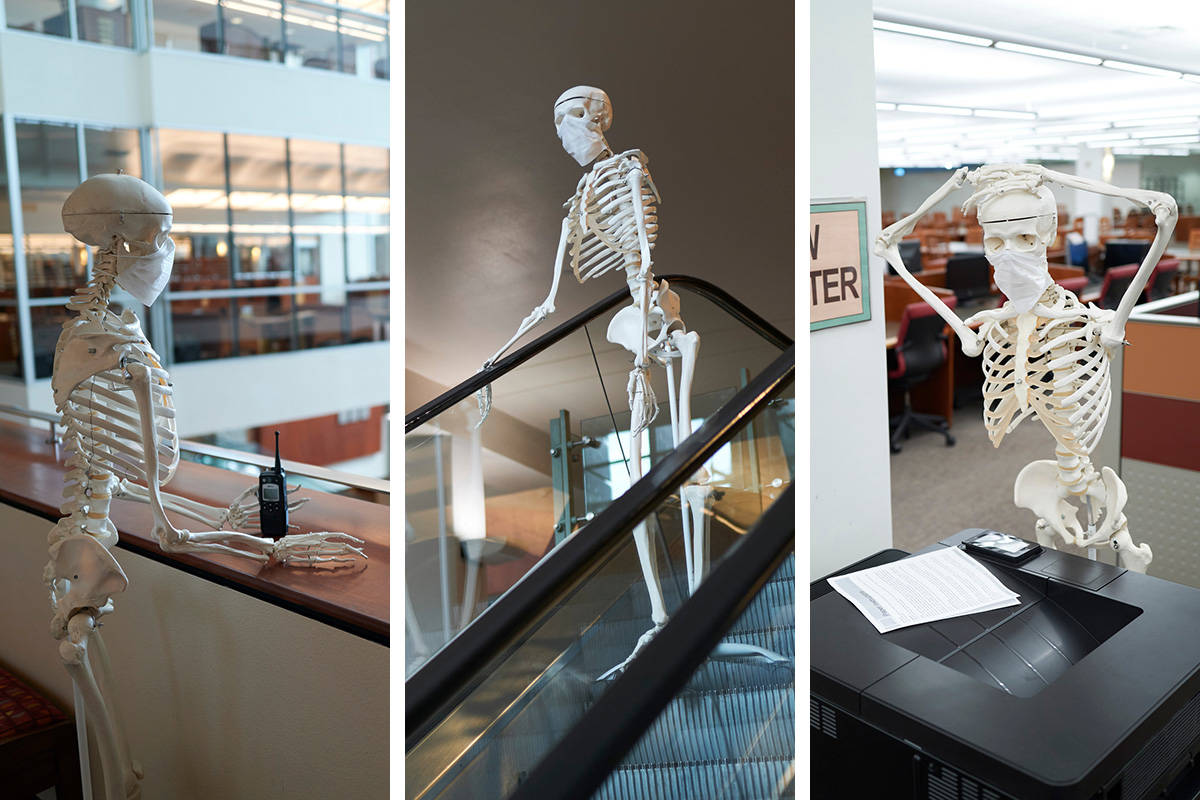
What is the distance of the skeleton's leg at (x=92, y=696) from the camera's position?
5.03 ft

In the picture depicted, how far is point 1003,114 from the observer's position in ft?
34.1

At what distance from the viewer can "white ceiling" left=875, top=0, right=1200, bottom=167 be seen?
Result: 17.5 ft

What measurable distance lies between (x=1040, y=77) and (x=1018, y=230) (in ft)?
24.1

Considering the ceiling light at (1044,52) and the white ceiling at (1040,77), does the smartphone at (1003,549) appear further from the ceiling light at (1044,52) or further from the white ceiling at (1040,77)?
the ceiling light at (1044,52)

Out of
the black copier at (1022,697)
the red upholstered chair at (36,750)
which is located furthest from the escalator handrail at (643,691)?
the red upholstered chair at (36,750)

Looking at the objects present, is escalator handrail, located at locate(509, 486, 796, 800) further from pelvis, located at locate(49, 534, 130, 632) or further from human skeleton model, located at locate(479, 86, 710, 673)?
pelvis, located at locate(49, 534, 130, 632)

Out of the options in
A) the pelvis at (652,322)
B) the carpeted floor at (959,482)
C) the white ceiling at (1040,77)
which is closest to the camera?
the pelvis at (652,322)

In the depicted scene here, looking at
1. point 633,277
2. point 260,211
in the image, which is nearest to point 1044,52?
point 633,277

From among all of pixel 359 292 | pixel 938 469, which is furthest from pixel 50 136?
pixel 938 469

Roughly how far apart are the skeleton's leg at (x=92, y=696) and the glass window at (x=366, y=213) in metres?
6.89

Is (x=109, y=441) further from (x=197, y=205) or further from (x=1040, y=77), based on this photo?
(x=1040, y=77)

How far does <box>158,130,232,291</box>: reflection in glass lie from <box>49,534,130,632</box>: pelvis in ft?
19.8

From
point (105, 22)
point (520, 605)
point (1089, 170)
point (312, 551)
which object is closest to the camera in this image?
point (520, 605)

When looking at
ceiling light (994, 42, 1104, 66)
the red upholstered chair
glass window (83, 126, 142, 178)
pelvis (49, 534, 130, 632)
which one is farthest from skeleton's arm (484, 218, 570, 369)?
glass window (83, 126, 142, 178)
